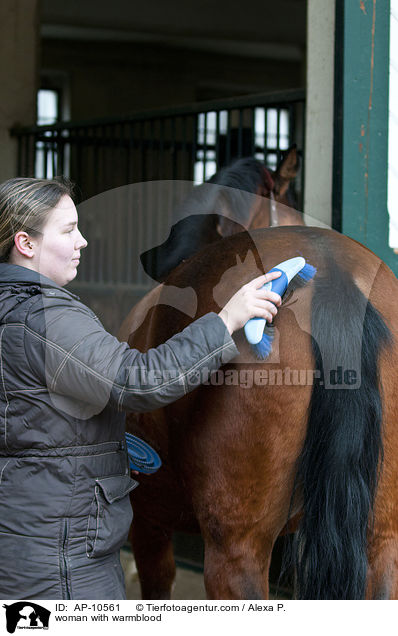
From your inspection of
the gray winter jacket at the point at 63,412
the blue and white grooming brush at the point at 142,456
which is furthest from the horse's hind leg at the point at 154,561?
the gray winter jacket at the point at 63,412

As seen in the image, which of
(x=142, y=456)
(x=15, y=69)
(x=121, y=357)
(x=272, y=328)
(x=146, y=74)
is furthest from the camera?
(x=146, y=74)

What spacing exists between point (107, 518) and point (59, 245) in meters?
0.60

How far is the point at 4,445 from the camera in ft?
4.98

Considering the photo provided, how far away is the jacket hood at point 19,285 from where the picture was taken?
1524mm

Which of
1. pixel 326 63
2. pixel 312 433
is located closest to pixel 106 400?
pixel 312 433

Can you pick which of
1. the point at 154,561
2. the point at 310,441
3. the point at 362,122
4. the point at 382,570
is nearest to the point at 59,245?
the point at 310,441

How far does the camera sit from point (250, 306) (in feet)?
4.87

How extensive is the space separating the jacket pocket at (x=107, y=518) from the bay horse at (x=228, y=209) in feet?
3.33

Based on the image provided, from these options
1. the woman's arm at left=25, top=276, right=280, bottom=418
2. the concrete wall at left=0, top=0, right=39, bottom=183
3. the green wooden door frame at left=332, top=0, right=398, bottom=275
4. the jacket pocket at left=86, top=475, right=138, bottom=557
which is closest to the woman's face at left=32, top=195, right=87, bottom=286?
the woman's arm at left=25, top=276, right=280, bottom=418

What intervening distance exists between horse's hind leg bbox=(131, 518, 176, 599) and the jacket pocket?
3.08 ft

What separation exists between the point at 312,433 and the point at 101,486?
47 centimetres

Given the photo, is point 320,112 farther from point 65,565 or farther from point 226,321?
point 65,565

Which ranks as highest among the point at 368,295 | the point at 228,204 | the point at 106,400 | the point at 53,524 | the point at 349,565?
the point at 228,204

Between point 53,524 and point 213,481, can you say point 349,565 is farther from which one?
point 53,524
